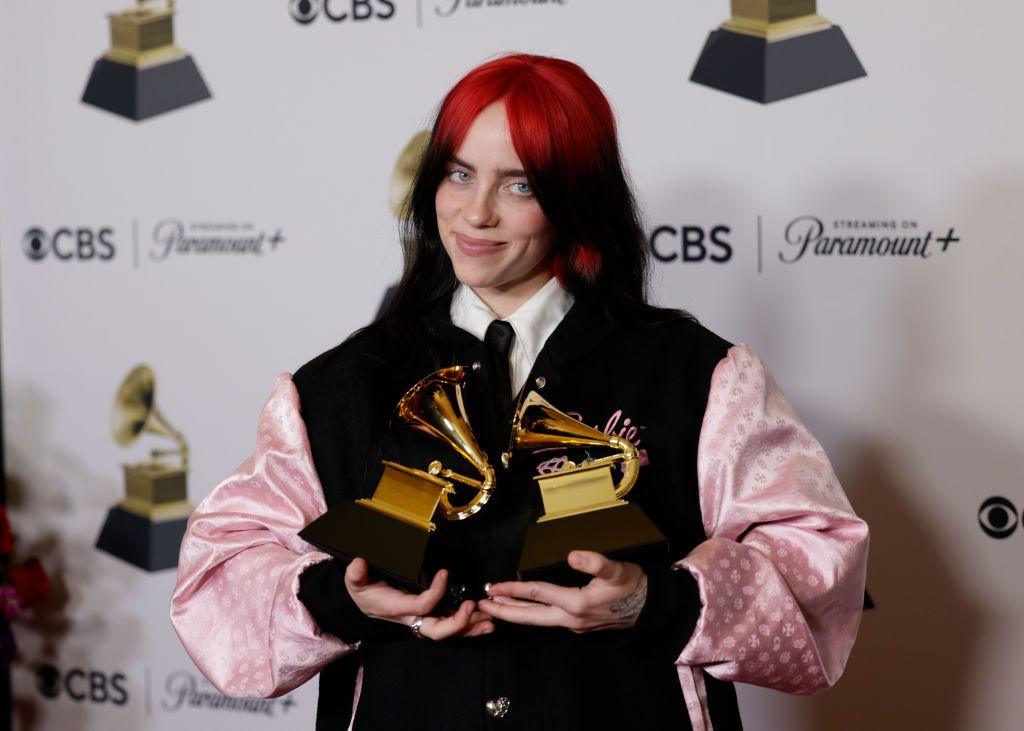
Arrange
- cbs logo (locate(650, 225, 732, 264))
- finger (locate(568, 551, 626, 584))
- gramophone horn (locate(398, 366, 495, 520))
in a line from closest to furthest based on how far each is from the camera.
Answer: finger (locate(568, 551, 626, 584))
gramophone horn (locate(398, 366, 495, 520))
cbs logo (locate(650, 225, 732, 264))

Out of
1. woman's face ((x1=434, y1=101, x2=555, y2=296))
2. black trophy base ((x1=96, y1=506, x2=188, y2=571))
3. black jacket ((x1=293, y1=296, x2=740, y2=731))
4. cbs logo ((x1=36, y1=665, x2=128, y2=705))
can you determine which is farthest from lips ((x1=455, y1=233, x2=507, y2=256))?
cbs logo ((x1=36, y1=665, x2=128, y2=705))

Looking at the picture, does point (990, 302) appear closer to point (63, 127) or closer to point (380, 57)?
point (380, 57)

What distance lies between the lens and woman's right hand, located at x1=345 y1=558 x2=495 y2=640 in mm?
1116

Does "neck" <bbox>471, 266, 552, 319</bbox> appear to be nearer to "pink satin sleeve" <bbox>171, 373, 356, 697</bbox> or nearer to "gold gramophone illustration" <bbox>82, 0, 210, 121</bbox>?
"pink satin sleeve" <bbox>171, 373, 356, 697</bbox>

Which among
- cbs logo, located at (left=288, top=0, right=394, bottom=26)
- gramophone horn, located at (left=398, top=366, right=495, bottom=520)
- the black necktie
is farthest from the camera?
cbs logo, located at (left=288, top=0, right=394, bottom=26)

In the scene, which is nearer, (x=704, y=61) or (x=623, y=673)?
(x=623, y=673)

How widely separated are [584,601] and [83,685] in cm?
186

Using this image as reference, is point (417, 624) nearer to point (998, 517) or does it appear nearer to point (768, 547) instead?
point (768, 547)

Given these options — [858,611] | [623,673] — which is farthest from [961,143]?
[623,673]

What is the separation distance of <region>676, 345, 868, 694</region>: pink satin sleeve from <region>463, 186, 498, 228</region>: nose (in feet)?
1.03

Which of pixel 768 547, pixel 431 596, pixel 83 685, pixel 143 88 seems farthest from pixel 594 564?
pixel 83 685

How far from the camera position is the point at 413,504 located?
1.19 meters

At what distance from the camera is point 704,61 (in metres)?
2.08

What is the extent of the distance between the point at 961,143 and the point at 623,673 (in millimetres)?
1182
